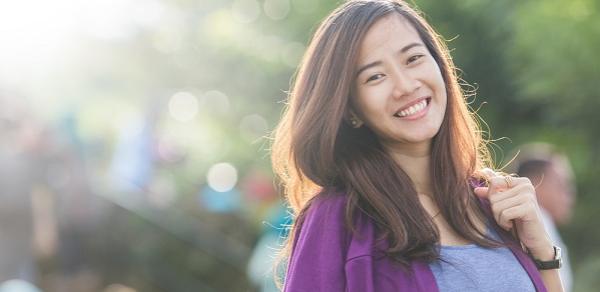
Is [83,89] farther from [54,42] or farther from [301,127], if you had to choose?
[301,127]

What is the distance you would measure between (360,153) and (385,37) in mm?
276

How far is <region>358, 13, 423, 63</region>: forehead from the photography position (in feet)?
8.54

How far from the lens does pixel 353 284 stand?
2.42 m

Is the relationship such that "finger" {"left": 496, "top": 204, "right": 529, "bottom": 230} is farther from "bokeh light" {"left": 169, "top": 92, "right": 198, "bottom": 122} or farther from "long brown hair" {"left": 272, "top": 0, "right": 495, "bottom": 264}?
"bokeh light" {"left": 169, "top": 92, "right": 198, "bottom": 122}

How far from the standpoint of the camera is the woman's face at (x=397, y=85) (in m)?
2.60

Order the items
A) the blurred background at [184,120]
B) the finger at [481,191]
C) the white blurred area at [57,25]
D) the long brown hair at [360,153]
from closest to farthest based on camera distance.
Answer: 1. the long brown hair at [360,153]
2. the finger at [481,191]
3. the blurred background at [184,120]
4. the white blurred area at [57,25]

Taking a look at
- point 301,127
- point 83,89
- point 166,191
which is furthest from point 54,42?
point 301,127

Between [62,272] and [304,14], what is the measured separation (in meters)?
2.50

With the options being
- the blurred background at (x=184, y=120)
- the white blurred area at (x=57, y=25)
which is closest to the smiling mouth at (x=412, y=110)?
the blurred background at (x=184, y=120)

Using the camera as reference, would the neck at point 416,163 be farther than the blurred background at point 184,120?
No

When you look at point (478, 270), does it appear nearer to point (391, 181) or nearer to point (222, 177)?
point (391, 181)

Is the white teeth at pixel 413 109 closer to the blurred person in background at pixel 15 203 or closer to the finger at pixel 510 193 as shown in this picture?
the finger at pixel 510 193

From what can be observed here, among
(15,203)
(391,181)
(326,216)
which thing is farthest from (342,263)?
(15,203)

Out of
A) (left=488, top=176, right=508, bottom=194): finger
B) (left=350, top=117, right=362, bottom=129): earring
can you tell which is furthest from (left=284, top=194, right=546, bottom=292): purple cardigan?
(left=488, top=176, right=508, bottom=194): finger
